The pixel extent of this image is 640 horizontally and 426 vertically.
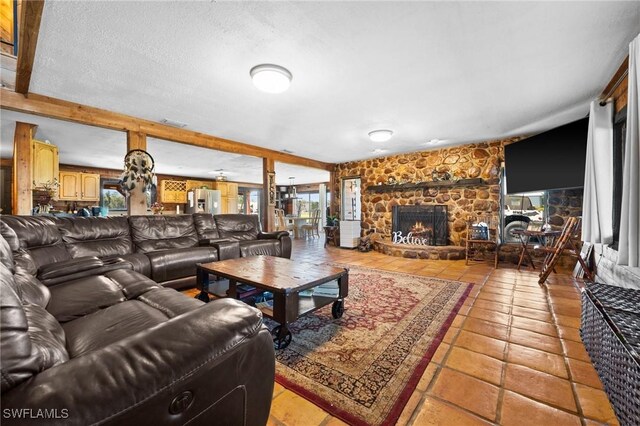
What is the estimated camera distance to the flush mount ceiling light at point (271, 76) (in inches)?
90.2

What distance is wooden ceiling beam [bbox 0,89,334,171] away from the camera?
9.29ft

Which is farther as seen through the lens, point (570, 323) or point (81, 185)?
point (81, 185)

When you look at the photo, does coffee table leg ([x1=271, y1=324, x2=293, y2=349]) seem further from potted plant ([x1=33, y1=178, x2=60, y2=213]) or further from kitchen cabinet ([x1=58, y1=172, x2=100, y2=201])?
kitchen cabinet ([x1=58, y1=172, x2=100, y2=201])

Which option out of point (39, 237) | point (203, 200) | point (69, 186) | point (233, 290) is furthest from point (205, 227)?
point (203, 200)

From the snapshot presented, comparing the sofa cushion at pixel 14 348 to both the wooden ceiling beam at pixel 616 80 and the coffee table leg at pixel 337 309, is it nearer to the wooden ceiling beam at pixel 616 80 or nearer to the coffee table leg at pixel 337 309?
the coffee table leg at pixel 337 309

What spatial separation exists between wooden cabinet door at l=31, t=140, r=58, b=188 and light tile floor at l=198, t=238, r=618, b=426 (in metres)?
5.06

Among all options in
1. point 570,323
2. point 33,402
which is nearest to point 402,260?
point 570,323

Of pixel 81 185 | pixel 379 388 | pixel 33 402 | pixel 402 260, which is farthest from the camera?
pixel 81 185

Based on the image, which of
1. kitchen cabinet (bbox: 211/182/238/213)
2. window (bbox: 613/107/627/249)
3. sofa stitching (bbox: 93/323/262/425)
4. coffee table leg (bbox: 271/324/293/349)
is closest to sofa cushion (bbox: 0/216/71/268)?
coffee table leg (bbox: 271/324/293/349)

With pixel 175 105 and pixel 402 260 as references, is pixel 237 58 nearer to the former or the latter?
pixel 175 105

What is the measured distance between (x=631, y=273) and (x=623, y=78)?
1.72 meters

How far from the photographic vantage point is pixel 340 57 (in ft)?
7.20

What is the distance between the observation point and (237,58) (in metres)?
2.20

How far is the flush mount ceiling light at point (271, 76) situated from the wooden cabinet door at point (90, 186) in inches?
272
